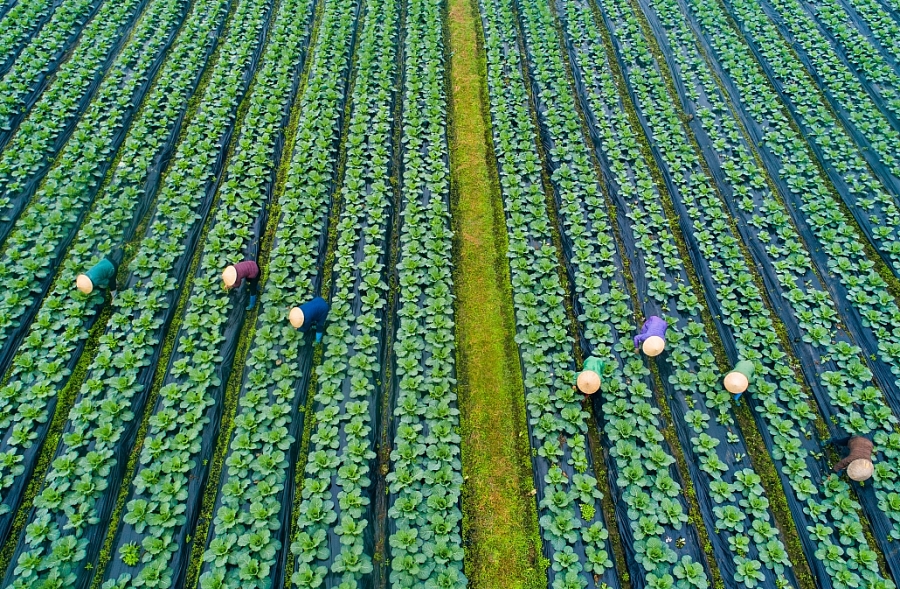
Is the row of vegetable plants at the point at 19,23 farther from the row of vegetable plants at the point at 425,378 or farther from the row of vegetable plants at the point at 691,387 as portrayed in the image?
the row of vegetable plants at the point at 691,387

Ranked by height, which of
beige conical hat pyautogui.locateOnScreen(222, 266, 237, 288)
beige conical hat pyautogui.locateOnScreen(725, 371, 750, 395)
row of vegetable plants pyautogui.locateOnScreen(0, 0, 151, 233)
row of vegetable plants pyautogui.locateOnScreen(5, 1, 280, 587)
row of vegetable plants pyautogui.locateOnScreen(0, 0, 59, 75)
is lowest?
beige conical hat pyautogui.locateOnScreen(725, 371, 750, 395)

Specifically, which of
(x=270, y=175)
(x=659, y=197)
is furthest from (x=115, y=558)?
(x=659, y=197)

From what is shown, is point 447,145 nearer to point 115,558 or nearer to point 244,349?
point 244,349

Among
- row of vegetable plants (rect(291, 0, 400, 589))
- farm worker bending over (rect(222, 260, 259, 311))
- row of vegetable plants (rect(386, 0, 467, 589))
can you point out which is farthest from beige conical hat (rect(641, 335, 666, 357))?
farm worker bending over (rect(222, 260, 259, 311))

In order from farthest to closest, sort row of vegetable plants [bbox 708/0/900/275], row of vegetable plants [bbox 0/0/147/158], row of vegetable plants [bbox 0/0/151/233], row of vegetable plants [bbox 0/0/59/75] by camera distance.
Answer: row of vegetable plants [bbox 0/0/59/75], row of vegetable plants [bbox 0/0/147/158], row of vegetable plants [bbox 708/0/900/275], row of vegetable plants [bbox 0/0/151/233]

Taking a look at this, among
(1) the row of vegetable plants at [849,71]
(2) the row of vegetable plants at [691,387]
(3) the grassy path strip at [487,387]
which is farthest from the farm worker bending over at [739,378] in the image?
(1) the row of vegetable plants at [849,71]

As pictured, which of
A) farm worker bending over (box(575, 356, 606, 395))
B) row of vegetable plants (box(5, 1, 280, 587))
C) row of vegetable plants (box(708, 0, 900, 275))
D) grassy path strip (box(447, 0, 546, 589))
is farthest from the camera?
row of vegetable plants (box(708, 0, 900, 275))

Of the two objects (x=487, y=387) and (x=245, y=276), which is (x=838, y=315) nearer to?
(x=487, y=387)

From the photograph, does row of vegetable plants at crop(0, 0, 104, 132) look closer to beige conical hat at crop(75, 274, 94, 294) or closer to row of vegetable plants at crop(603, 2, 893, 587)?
beige conical hat at crop(75, 274, 94, 294)
